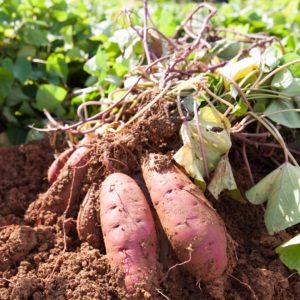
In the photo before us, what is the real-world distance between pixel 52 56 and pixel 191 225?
2.12m

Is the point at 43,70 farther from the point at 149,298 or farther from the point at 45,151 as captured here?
the point at 149,298

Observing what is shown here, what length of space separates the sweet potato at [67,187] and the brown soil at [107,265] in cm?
8

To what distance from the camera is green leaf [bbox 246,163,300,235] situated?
1.25m

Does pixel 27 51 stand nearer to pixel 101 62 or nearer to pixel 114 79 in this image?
pixel 101 62

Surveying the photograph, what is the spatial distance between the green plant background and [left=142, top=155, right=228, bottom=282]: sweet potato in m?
1.02

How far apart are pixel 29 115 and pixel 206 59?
170 cm

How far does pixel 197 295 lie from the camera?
1.17 metres

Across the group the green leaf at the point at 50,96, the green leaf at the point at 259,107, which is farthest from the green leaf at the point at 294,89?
the green leaf at the point at 50,96

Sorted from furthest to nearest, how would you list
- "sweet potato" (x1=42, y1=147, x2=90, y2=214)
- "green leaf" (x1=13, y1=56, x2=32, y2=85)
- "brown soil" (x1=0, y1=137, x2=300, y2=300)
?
"green leaf" (x1=13, y1=56, x2=32, y2=85) → "sweet potato" (x1=42, y1=147, x2=90, y2=214) → "brown soil" (x1=0, y1=137, x2=300, y2=300)

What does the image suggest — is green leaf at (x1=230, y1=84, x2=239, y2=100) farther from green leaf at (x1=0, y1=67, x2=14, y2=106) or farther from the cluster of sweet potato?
green leaf at (x1=0, y1=67, x2=14, y2=106)

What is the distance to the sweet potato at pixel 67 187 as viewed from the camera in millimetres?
1493

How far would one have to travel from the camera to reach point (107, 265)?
1.21m

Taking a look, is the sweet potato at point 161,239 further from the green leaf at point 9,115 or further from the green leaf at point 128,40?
the green leaf at point 9,115

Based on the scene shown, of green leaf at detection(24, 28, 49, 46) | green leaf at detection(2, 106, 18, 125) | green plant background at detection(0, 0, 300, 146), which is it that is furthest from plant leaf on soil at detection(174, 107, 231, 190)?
green leaf at detection(24, 28, 49, 46)
